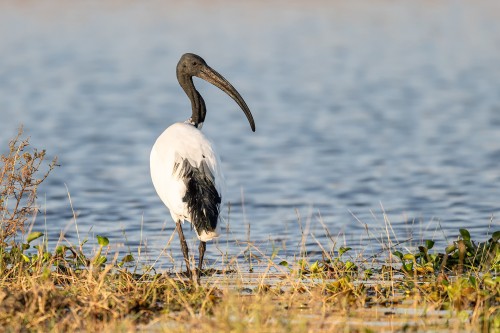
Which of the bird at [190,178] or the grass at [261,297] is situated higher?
the bird at [190,178]

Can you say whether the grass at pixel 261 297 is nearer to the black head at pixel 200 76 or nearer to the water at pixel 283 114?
the water at pixel 283 114

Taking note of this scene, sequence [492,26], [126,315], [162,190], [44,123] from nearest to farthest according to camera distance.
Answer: [126,315] < [162,190] < [44,123] < [492,26]

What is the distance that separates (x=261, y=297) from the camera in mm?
6570

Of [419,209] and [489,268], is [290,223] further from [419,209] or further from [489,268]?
[489,268]

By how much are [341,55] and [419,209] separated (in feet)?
53.3

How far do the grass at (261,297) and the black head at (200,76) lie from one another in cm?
178

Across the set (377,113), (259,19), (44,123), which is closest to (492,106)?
(377,113)

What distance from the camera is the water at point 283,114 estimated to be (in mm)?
11541

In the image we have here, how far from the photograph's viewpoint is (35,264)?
761 cm

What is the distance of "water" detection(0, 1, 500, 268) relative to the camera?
454 inches

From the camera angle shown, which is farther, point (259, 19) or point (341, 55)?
point (259, 19)

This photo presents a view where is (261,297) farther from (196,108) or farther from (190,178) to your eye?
(196,108)

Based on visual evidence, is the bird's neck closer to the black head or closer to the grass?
the black head

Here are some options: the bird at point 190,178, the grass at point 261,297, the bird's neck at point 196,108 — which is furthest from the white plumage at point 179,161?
the bird's neck at point 196,108
